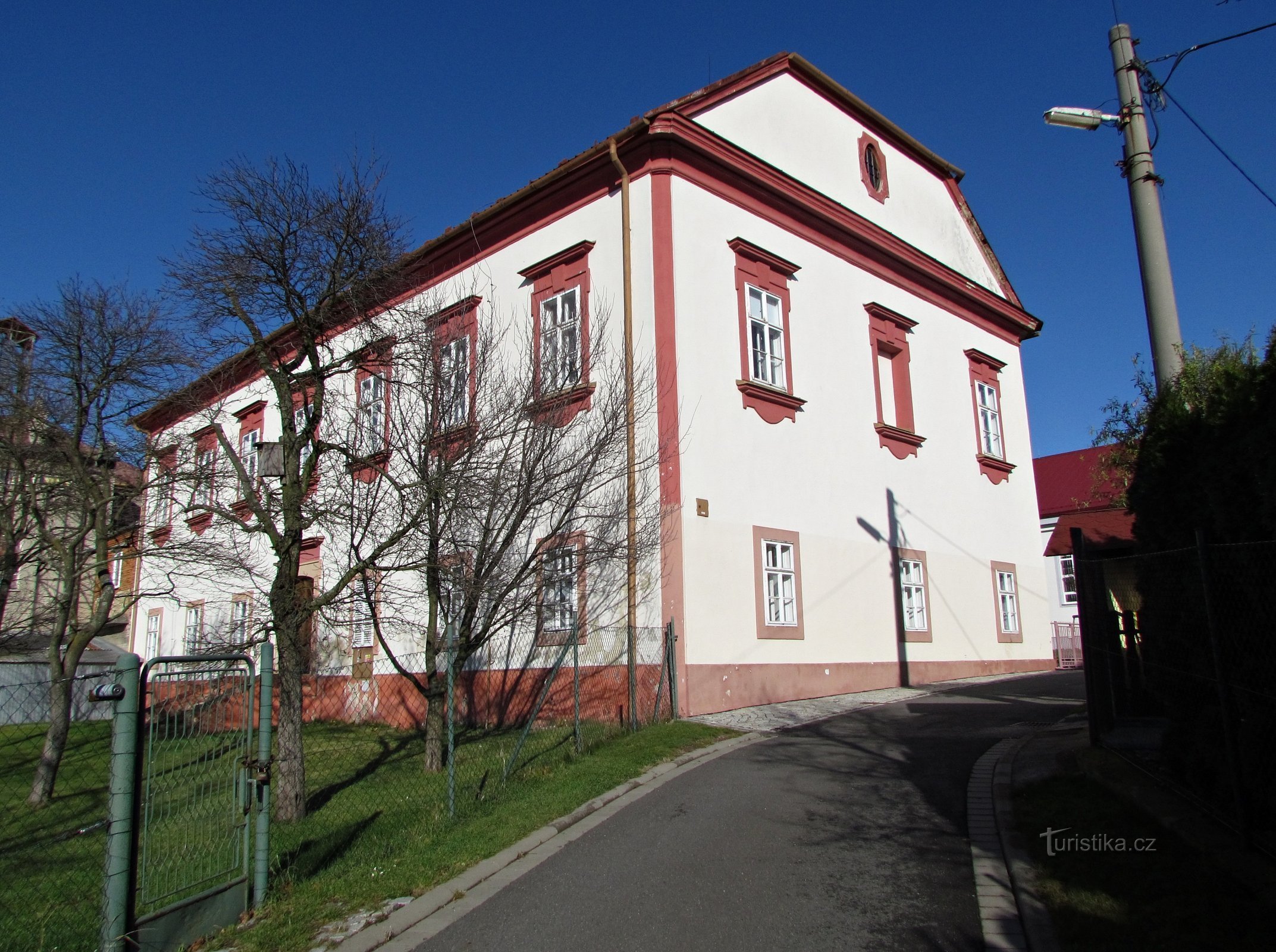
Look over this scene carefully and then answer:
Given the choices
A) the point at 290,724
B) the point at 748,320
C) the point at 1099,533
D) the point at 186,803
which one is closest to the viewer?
the point at 186,803

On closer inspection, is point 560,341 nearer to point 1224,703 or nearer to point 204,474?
point 204,474

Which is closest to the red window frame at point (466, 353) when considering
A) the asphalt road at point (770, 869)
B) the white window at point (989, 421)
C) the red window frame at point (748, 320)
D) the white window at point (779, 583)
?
the asphalt road at point (770, 869)

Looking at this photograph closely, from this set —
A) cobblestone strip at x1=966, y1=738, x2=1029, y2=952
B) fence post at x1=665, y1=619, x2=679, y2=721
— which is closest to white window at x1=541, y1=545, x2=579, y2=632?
fence post at x1=665, y1=619, x2=679, y2=721

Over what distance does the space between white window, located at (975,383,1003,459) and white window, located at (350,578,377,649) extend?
43.3ft

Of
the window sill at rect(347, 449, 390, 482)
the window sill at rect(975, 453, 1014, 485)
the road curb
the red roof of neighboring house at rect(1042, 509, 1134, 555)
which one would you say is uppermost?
the window sill at rect(975, 453, 1014, 485)

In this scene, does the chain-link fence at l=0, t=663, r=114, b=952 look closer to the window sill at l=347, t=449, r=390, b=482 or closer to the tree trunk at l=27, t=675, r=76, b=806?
the tree trunk at l=27, t=675, r=76, b=806

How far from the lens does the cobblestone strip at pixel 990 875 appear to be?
15.9 feet

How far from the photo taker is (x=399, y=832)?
7734 mm

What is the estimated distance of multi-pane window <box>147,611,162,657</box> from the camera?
26734 millimetres

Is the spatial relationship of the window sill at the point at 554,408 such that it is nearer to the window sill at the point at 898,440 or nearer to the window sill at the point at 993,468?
the window sill at the point at 898,440

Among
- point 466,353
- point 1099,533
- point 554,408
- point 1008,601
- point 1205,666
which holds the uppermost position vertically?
point 466,353

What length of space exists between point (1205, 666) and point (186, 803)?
6.12 metres

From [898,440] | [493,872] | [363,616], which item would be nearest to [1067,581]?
[898,440]

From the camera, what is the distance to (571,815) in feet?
25.7
